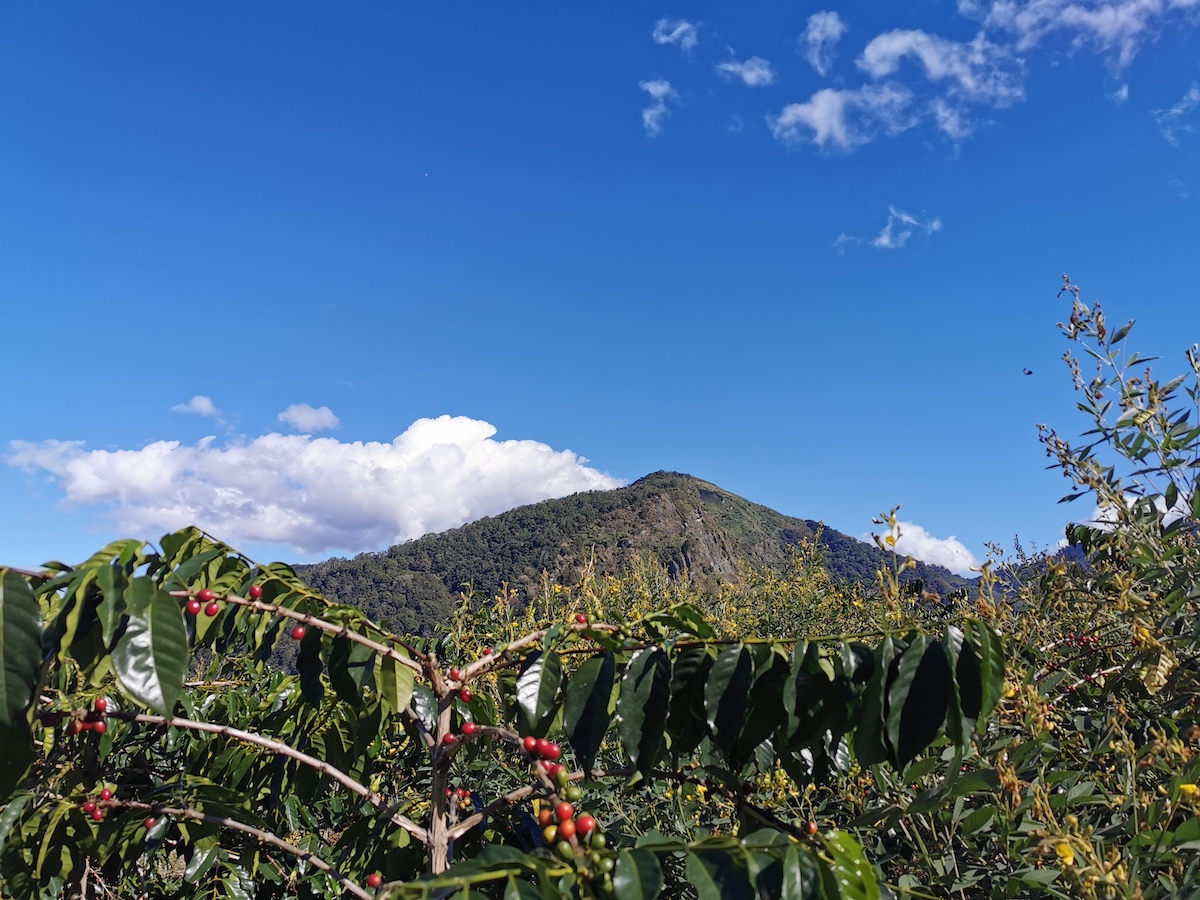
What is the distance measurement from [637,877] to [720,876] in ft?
0.46

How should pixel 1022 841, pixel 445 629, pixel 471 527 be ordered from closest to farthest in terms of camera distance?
pixel 1022 841 → pixel 445 629 → pixel 471 527

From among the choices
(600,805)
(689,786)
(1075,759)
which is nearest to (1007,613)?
(1075,759)

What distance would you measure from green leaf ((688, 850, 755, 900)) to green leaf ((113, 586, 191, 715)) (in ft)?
2.98

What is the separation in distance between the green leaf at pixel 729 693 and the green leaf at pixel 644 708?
10 cm

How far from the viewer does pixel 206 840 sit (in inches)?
83.6

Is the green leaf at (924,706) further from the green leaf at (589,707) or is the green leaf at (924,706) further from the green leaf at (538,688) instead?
the green leaf at (538,688)

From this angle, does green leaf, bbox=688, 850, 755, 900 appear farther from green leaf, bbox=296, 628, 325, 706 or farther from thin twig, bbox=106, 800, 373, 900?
green leaf, bbox=296, 628, 325, 706

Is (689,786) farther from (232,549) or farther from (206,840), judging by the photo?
(232,549)

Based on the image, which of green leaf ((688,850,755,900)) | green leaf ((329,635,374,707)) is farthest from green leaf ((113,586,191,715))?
green leaf ((688,850,755,900))

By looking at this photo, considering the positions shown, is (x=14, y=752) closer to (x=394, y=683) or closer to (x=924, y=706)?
(x=394, y=683)

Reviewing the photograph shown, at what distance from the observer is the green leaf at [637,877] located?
43.1 inches

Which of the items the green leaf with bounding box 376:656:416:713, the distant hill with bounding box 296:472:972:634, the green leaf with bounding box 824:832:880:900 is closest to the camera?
the green leaf with bounding box 824:832:880:900

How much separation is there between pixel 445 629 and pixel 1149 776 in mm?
3889

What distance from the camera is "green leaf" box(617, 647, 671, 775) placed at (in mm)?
1529
